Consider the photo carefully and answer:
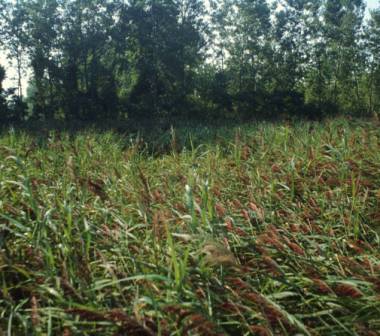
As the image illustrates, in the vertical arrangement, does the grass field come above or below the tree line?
below

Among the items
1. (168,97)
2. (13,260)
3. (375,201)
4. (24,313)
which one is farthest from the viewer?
(168,97)

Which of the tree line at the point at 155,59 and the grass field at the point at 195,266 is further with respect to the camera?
the tree line at the point at 155,59

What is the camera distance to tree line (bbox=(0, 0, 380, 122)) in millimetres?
22766

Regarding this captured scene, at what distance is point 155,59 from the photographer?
78.2 feet

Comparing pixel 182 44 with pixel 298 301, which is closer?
pixel 298 301

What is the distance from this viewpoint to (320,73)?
28.7 m

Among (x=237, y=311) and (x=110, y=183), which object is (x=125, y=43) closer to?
(x=110, y=183)

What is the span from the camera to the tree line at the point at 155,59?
896 inches

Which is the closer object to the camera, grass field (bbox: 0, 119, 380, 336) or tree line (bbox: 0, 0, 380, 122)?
grass field (bbox: 0, 119, 380, 336)

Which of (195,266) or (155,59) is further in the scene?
(155,59)

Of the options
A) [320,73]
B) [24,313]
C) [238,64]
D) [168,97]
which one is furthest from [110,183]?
[320,73]

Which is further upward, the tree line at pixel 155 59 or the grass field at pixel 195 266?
the tree line at pixel 155 59

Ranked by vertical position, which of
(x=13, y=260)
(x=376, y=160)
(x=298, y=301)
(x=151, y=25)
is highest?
(x=151, y=25)

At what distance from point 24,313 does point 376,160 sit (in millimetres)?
3111
